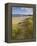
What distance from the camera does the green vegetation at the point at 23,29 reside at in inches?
71.7

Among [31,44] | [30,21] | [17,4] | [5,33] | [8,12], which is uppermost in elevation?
[17,4]

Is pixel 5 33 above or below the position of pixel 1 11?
below

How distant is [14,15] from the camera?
5.99 feet

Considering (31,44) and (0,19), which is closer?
(0,19)

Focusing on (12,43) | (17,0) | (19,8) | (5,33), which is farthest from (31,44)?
(17,0)

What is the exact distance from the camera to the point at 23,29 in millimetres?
1859

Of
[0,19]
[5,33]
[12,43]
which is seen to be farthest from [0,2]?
[12,43]

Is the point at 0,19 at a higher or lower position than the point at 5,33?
higher

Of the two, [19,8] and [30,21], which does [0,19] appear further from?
[30,21]

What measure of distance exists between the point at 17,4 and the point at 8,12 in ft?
0.60

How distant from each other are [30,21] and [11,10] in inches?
13.1

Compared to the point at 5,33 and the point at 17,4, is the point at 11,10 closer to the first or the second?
the point at 17,4

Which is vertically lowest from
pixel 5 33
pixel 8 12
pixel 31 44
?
pixel 31 44

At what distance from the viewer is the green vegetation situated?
1.82 meters
